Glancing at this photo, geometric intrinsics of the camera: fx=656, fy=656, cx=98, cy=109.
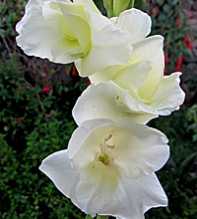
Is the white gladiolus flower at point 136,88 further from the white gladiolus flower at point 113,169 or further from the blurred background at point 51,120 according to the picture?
the blurred background at point 51,120

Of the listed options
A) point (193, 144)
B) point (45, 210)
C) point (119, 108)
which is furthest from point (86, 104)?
point (193, 144)

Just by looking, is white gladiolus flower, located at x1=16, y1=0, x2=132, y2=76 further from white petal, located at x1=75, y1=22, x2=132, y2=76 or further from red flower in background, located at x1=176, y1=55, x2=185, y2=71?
red flower in background, located at x1=176, y1=55, x2=185, y2=71

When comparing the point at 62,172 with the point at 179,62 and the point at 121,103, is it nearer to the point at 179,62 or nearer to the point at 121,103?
the point at 121,103

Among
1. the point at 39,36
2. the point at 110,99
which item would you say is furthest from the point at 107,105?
the point at 39,36

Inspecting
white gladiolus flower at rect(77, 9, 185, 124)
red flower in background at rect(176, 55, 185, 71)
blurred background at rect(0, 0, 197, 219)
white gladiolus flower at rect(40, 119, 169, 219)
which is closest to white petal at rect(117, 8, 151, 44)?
white gladiolus flower at rect(77, 9, 185, 124)

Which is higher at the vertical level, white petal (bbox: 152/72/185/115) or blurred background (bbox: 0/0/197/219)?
white petal (bbox: 152/72/185/115)

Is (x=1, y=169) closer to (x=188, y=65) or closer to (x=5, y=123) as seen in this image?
(x=5, y=123)
